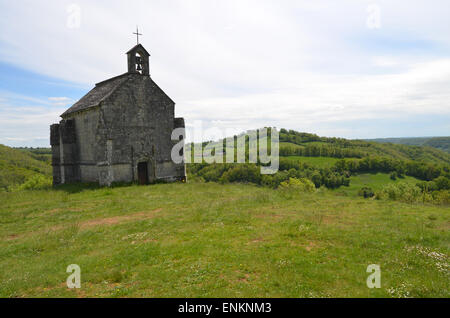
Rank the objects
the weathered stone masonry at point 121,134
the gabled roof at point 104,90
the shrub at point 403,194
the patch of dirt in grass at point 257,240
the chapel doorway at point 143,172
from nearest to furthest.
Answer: the patch of dirt in grass at point 257,240 → the shrub at point 403,194 → the weathered stone masonry at point 121,134 → the gabled roof at point 104,90 → the chapel doorway at point 143,172

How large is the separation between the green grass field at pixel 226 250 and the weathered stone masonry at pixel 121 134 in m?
8.48

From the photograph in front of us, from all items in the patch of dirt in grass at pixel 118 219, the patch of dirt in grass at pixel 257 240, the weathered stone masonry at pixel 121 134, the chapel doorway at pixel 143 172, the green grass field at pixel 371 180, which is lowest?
the green grass field at pixel 371 180

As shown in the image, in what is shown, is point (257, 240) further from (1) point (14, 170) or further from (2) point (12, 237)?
(1) point (14, 170)

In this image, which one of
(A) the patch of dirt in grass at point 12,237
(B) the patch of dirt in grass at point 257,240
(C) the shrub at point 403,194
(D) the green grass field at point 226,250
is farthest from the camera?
(C) the shrub at point 403,194

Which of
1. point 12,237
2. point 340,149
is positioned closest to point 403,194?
point 12,237

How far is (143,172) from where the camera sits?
25.3 m

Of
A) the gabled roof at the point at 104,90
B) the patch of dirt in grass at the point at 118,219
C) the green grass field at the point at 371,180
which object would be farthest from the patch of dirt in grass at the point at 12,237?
the green grass field at the point at 371,180

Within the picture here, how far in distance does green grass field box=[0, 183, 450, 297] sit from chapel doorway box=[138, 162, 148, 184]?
386 inches

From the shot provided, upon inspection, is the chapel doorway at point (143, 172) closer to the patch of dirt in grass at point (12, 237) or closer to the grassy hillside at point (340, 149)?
the patch of dirt in grass at point (12, 237)

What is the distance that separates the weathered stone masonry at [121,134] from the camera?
22516 millimetres

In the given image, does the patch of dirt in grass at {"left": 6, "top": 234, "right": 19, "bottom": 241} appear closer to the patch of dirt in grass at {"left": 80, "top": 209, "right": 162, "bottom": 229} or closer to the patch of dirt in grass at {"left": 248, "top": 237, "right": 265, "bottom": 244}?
the patch of dirt in grass at {"left": 80, "top": 209, "right": 162, "bottom": 229}

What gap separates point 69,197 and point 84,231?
934cm
